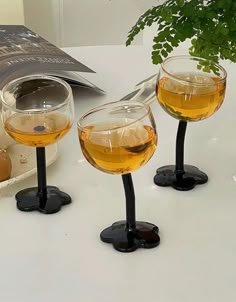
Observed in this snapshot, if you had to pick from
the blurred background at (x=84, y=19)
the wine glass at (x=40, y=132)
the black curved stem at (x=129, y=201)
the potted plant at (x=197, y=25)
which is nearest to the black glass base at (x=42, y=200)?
the wine glass at (x=40, y=132)

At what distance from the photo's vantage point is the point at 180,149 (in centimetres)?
95

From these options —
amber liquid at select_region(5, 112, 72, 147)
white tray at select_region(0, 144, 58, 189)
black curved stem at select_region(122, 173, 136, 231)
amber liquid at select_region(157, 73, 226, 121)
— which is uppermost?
amber liquid at select_region(157, 73, 226, 121)

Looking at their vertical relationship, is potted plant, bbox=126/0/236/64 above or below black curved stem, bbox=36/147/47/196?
above

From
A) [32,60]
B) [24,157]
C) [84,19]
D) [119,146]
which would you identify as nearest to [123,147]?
[119,146]

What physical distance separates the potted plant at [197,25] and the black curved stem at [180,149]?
0.10 metres

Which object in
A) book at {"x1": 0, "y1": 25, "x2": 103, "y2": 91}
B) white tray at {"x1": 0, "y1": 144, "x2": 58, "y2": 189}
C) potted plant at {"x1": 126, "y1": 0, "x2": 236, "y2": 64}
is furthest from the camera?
book at {"x1": 0, "y1": 25, "x2": 103, "y2": 91}

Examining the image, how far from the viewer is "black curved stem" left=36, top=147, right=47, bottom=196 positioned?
886 mm

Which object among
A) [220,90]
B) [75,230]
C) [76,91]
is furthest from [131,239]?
[76,91]

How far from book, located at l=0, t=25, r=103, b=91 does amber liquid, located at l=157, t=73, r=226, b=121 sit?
256 millimetres

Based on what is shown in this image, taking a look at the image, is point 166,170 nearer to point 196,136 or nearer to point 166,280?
point 196,136

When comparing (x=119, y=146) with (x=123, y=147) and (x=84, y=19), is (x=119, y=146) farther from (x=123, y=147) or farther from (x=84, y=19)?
(x=84, y=19)

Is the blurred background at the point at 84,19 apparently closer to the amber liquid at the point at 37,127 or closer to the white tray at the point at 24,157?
the white tray at the point at 24,157

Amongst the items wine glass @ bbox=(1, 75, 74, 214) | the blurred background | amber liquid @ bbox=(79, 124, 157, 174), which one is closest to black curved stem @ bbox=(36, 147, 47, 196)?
wine glass @ bbox=(1, 75, 74, 214)

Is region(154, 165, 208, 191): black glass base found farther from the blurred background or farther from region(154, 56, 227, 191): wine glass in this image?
the blurred background
